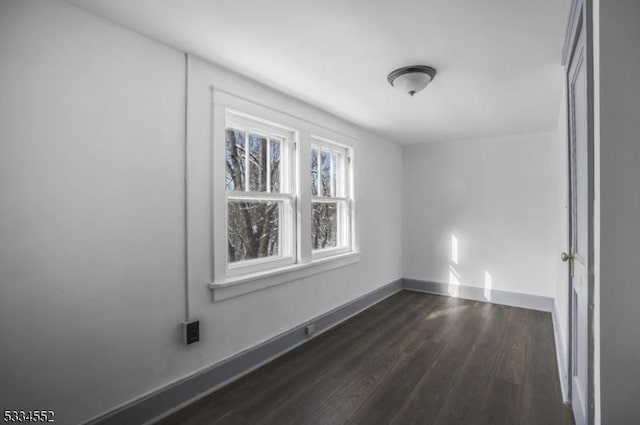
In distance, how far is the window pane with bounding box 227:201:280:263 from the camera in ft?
8.68

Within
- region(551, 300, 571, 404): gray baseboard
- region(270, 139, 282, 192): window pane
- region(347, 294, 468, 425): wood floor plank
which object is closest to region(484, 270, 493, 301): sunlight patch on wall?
region(551, 300, 571, 404): gray baseboard

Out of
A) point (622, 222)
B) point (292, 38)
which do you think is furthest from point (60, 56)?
point (622, 222)

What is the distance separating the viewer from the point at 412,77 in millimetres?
2396

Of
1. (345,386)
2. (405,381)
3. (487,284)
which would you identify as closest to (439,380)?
(405,381)

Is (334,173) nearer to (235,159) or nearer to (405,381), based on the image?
(235,159)

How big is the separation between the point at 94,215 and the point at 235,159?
113cm

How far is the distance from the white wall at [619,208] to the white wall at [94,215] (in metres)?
2.18

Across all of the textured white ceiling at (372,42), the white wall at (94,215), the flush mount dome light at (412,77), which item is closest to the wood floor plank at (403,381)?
the white wall at (94,215)

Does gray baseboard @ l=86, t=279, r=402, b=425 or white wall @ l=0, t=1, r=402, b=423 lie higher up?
white wall @ l=0, t=1, r=402, b=423

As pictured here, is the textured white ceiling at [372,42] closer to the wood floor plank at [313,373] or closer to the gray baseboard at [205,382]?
the gray baseboard at [205,382]

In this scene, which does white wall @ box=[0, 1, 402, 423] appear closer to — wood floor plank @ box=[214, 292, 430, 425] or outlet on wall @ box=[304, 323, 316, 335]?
wood floor plank @ box=[214, 292, 430, 425]

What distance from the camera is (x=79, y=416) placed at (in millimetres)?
1702

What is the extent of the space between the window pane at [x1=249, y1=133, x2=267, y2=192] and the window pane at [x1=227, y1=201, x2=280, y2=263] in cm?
16

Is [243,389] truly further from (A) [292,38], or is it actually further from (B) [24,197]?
(A) [292,38]
